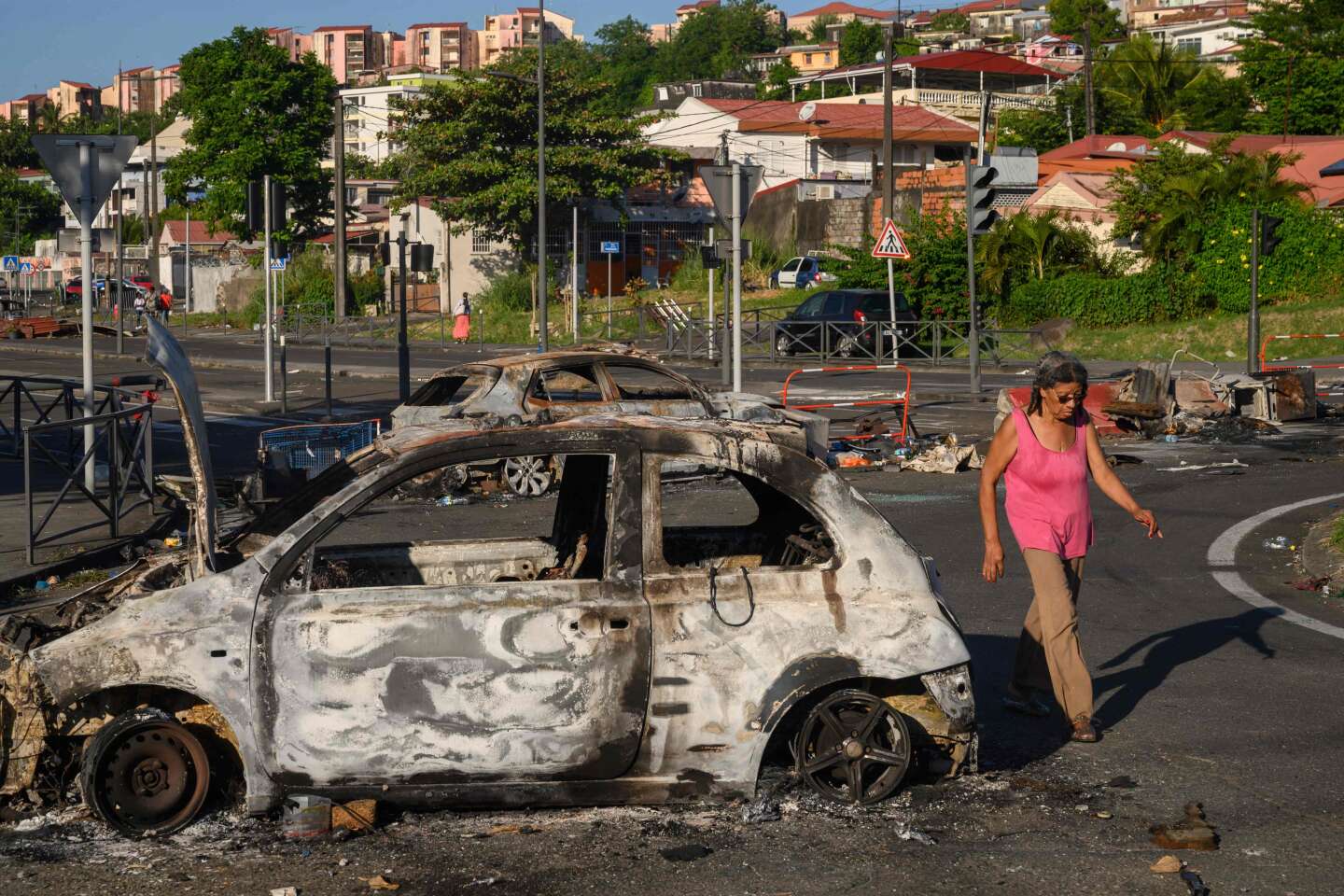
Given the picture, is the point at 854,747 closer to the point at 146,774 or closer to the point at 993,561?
the point at 993,561

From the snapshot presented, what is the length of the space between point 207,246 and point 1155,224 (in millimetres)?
59612

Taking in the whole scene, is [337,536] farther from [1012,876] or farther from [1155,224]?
[1155,224]

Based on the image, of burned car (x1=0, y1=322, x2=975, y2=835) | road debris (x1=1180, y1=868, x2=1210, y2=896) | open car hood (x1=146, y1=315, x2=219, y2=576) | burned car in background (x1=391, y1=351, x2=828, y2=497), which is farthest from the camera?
burned car in background (x1=391, y1=351, x2=828, y2=497)

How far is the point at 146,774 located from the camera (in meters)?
5.36

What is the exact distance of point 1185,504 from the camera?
14414 millimetres

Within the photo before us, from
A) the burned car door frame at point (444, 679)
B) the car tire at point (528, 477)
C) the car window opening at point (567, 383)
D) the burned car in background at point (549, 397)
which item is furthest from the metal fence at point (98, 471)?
the burned car door frame at point (444, 679)

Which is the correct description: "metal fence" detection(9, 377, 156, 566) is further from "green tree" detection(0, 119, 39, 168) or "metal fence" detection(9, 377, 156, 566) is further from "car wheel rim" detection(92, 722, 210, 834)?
"green tree" detection(0, 119, 39, 168)

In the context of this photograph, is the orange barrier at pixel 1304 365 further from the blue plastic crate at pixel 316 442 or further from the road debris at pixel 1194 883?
the road debris at pixel 1194 883

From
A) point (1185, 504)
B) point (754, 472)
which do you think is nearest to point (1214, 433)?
point (1185, 504)

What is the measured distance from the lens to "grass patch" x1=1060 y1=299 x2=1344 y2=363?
112 ft

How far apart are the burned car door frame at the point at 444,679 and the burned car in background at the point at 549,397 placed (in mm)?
7659

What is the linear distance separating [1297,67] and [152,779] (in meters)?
63.3

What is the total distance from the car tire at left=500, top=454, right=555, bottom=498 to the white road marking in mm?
6285

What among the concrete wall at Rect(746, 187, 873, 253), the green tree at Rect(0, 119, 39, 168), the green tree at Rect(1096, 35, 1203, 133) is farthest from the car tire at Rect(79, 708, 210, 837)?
the green tree at Rect(0, 119, 39, 168)
